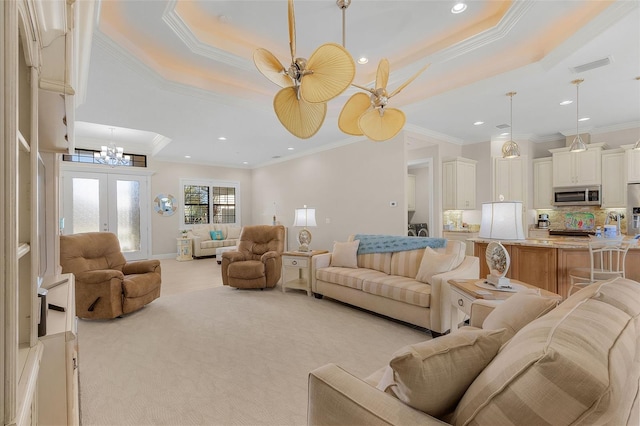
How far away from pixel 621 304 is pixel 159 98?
470 centimetres

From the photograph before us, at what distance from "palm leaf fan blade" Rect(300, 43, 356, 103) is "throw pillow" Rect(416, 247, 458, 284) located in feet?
7.29

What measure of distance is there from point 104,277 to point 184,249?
4774 millimetres

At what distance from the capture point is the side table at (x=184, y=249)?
25.5 feet

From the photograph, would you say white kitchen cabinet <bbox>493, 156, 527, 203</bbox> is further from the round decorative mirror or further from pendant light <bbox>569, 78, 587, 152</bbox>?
the round decorative mirror

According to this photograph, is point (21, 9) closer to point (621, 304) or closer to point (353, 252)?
point (621, 304)

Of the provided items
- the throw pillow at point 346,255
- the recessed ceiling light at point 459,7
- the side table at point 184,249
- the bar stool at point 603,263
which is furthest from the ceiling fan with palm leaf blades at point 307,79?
the side table at point 184,249

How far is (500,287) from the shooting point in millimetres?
2230

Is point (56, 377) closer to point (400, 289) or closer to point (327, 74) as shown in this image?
point (327, 74)

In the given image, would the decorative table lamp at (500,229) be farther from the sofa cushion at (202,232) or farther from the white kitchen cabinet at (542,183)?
the sofa cushion at (202,232)

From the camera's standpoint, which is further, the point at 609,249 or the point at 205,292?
the point at 205,292

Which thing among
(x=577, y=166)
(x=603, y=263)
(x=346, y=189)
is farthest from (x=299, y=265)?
(x=577, y=166)

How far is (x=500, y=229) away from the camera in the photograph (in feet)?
7.27

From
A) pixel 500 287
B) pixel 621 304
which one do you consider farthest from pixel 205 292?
pixel 621 304

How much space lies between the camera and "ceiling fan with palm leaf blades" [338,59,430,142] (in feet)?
7.27
